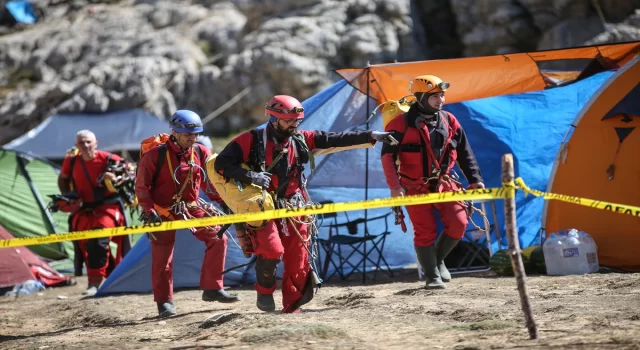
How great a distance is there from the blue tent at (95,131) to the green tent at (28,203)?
4.43 m

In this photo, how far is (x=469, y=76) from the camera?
33.1 ft

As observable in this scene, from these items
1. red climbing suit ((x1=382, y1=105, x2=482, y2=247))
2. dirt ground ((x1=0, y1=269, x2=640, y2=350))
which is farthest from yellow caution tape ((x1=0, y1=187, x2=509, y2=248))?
red climbing suit ((x1=382, y1=105, x2=482, y2=247))

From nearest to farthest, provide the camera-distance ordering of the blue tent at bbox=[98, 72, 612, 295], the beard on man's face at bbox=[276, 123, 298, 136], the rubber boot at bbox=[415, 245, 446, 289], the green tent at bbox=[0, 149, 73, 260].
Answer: the beard on man's face at bbox=[276, 123, 298, 136] → the rubber boot at bbox=[415, 245, 446, 289] → the blue tent at bbox=[98, 72, 612, 295] → the green tent at bbox=[0, 149, 73, 260]

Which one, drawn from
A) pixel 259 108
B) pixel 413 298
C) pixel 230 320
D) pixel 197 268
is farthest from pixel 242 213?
pixel 259 108

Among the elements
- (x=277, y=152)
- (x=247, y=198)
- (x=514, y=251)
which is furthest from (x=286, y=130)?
A: (x=514, y=251)

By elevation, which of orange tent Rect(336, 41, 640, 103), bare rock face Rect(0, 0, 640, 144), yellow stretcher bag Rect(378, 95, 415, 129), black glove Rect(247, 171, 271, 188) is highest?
bare rock face Rect(0, 0, 640, 144)

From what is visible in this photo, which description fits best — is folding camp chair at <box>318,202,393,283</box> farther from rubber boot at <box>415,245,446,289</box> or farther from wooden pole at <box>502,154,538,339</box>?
wooden pole at <box>502,154,538,339</box>

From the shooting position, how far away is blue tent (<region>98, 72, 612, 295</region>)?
10461 mm

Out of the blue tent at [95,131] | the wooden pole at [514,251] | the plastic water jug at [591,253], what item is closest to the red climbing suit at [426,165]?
the plastic water jug at [591,253]

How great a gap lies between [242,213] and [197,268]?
13.3 feet

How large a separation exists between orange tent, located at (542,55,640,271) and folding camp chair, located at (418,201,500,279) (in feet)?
2.63

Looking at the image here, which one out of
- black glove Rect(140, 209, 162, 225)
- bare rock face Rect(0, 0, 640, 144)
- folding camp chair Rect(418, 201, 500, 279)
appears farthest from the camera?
bare rock face Rect(0, 0, 640, 144)

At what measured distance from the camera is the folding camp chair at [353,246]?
1030 centimetres

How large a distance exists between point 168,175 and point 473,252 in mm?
3901
